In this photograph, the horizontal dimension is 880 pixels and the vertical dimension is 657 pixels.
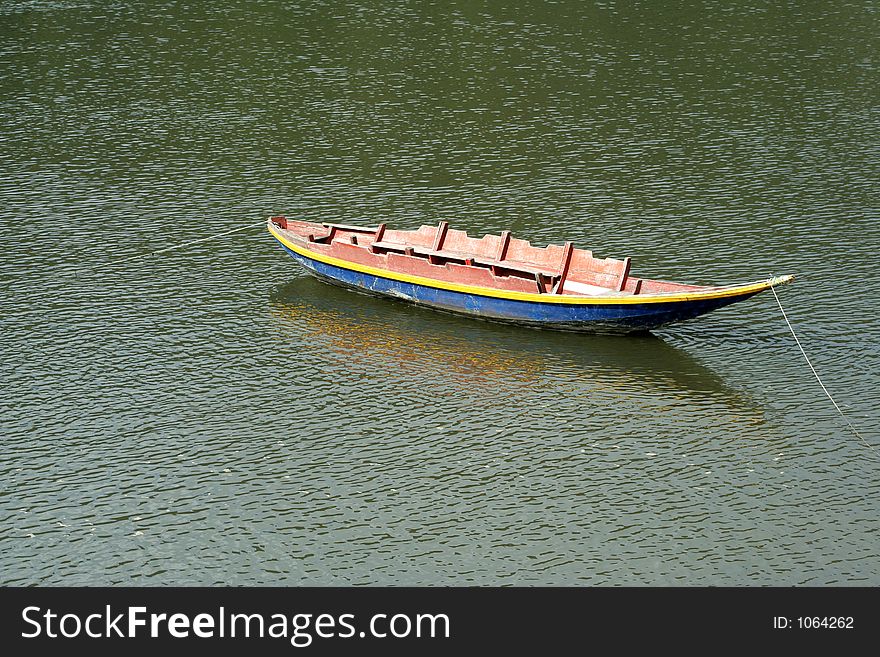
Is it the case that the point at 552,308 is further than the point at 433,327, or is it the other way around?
the point at 433,327

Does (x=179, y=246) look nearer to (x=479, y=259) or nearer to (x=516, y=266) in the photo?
(x=479, y=259)

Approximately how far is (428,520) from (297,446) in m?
4.58

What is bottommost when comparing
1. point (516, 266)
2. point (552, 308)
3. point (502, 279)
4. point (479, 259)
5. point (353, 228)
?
point (552, 308)

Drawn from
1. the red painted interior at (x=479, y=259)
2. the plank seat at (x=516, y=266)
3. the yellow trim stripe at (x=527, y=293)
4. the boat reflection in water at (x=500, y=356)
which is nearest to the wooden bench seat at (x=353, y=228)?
the red painted interior at (x=479, y=259)

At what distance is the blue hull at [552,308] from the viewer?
34.5 metres

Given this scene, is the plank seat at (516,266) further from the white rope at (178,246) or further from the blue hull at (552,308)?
the white rope at (178,246)

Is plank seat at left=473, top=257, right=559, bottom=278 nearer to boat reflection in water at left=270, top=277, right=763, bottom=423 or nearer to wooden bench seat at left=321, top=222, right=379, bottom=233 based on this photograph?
boat reflection in water at left=270, top=277, right=763, bottom=423

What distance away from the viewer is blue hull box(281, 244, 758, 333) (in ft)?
113

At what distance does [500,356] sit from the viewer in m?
35.4

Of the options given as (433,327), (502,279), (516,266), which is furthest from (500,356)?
(516,266)

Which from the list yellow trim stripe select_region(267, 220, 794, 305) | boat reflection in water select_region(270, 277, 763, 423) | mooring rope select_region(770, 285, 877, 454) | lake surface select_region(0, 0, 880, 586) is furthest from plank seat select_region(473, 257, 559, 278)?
mooring rope select_region(770, 285, 877, 454)

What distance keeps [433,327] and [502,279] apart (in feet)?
8.54

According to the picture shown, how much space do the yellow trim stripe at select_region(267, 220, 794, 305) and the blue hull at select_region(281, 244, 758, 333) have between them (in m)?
0.11

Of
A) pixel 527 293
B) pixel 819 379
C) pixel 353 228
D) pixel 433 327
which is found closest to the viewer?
pixel 819 379
